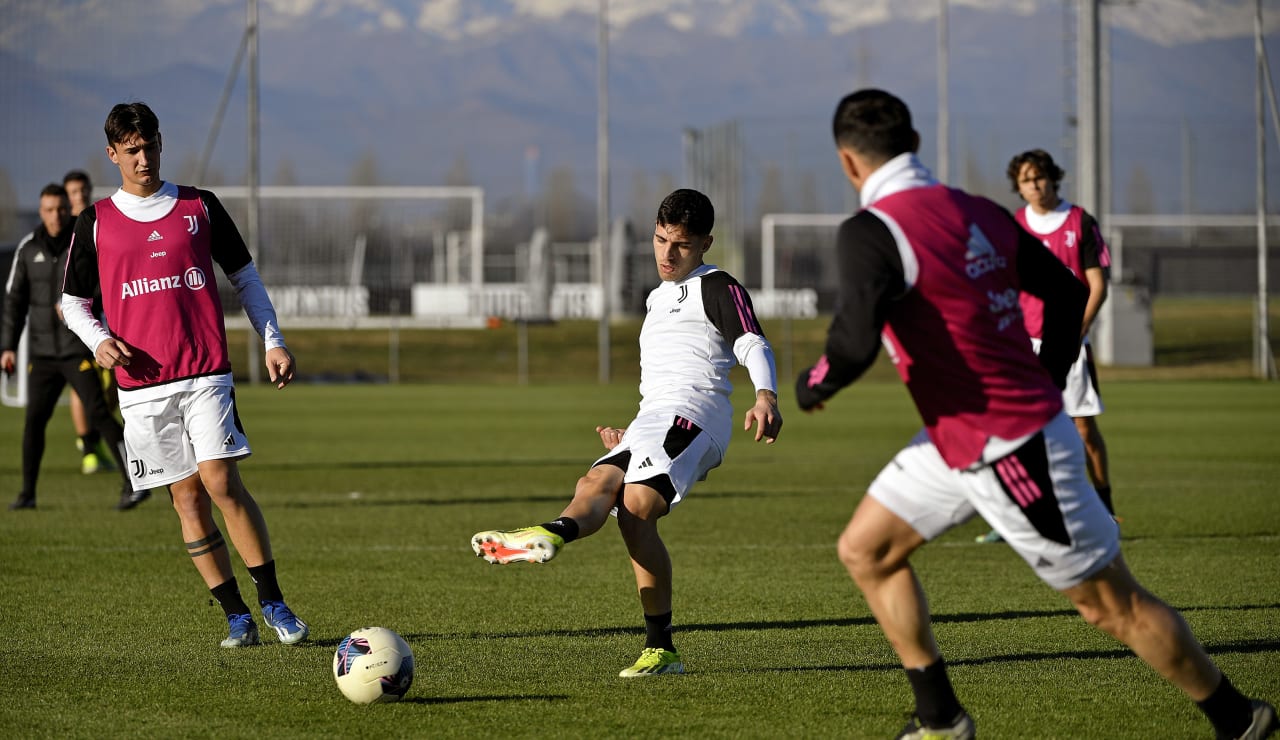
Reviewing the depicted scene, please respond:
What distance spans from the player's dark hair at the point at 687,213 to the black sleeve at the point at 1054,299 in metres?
1.86

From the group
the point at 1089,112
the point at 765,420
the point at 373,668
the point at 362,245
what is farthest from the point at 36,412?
the point at 362,245

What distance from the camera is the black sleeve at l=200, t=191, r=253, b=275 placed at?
23.8 feet

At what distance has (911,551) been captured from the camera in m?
4.96

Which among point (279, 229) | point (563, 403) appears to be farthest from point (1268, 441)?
point (279, 229)

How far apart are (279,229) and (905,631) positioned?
65.2 metres

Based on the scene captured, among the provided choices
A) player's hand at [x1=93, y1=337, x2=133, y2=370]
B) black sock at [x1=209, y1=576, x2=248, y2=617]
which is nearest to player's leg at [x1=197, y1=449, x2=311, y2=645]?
black sock at [x1=209, y1=576, x2=248, y2=617]

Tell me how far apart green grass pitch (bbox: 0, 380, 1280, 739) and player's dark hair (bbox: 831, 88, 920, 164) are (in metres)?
2.06

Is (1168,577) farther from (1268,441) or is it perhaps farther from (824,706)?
(1268,441)

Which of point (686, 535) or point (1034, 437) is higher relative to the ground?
point (1034, 437)

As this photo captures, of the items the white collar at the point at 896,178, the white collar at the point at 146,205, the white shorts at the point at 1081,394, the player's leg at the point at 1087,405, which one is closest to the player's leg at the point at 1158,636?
the white collar at the point at 896,178

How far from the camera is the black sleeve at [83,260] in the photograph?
7148mm

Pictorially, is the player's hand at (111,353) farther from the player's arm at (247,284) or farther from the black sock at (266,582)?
the black sock at (266,582)

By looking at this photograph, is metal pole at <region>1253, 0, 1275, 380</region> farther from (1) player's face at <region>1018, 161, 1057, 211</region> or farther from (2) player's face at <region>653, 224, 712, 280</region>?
(2) player's face at <region>653, 224, 712, 280</region>

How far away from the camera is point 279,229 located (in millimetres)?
67562
